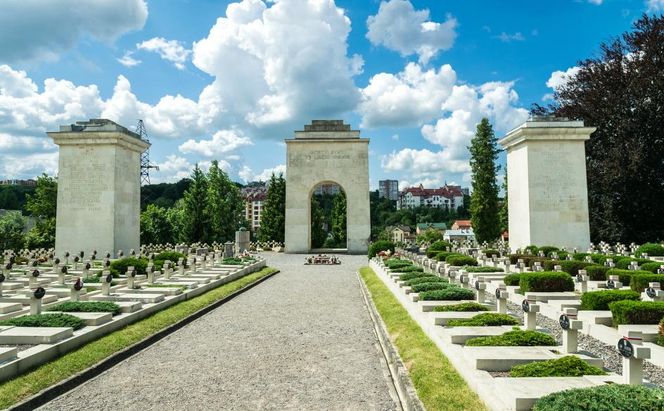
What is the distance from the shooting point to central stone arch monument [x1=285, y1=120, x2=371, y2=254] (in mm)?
37875

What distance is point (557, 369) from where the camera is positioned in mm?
5664

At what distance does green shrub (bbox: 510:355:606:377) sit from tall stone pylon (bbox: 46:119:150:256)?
2764cm

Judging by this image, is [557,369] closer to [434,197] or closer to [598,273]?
[598,273]

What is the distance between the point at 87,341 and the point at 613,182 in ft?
105

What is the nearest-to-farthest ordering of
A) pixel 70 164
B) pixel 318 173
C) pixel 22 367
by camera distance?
1. pixel 22 367
2. pixel 70 164
3. pixel 318 173

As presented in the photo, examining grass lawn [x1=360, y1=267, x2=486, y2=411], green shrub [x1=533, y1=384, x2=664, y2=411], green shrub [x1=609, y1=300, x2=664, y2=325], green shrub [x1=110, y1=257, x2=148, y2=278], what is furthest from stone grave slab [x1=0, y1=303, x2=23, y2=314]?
green shrub [x1=609, y1=300, x2=664, y2=325]

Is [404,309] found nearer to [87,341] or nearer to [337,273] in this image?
[87,341]

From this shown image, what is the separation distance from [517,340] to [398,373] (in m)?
1.94

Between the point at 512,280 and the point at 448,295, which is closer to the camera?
the point at 448,295

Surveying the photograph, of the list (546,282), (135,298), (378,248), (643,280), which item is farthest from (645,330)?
(378,248)

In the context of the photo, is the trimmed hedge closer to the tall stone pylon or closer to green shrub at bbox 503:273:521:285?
green shrub at bbox 503:273:521:285

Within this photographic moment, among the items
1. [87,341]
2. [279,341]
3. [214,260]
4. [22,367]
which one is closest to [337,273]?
[214,260]

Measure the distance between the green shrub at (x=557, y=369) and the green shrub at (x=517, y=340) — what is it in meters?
1.17

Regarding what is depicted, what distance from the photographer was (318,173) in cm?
3806
